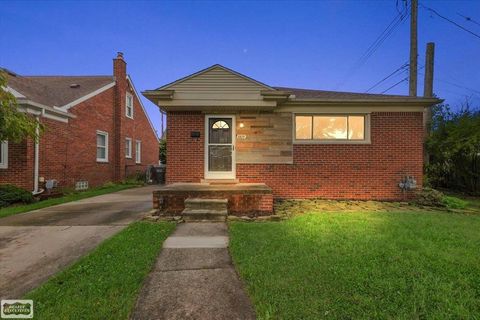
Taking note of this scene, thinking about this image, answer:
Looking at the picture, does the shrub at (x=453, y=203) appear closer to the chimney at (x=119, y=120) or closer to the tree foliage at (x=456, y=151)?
the tree foliage at (x=456, y=151)

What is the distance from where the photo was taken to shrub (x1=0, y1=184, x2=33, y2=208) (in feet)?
27.3

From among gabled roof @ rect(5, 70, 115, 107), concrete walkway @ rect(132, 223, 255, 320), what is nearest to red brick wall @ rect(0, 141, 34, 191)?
gabled roof @ rect(5, 70, 115, 107)

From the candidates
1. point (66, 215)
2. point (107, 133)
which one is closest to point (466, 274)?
point (66, 215)

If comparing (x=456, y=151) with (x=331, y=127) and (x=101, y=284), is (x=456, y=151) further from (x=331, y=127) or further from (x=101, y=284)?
(x=101, y=284)

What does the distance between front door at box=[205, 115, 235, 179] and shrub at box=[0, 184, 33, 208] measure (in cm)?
609

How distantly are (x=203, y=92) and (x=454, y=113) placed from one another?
11.0 m

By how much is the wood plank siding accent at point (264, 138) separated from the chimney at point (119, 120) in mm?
10383

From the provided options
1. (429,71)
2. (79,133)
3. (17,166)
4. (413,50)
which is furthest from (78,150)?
(429,71)

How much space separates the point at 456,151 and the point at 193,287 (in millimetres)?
11234

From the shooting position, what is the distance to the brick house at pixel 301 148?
854cm

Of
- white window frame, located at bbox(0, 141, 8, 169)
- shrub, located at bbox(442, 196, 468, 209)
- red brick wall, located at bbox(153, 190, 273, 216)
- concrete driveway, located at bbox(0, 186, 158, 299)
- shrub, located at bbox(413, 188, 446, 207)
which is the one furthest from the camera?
white window frame, located at bbox(0, 141, 8, 169)

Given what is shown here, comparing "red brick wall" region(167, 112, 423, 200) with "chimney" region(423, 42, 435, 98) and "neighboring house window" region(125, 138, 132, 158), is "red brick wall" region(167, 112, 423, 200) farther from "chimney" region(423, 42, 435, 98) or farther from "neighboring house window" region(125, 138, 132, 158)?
"neighboring house window" region(125, 138, 132, 158)

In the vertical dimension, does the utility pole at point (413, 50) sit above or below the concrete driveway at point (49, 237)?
above

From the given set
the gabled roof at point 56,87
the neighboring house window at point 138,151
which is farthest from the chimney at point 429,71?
the neighboring house window at point 138,151
